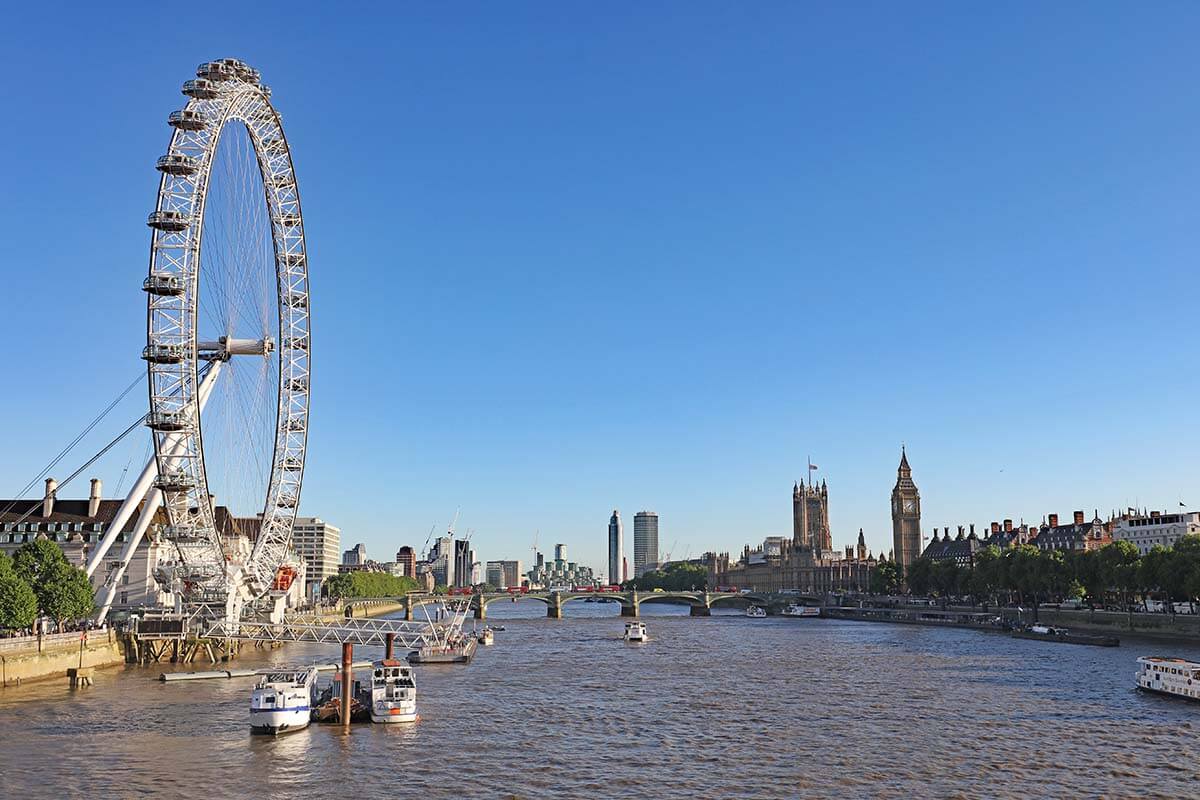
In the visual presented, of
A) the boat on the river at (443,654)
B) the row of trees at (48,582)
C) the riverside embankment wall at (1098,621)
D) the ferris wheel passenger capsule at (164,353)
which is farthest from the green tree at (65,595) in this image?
the riverside embankment wall at (1098,621)

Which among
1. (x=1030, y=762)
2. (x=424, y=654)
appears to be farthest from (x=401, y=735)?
(x=424, y=654)

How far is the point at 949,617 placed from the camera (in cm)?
16612

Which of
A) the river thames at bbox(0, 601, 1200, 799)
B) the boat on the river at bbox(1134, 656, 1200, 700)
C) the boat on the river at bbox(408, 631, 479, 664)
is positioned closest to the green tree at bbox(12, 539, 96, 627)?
the river thames at bbox(0, 601, 1200, 799)

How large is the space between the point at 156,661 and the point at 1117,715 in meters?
77.6

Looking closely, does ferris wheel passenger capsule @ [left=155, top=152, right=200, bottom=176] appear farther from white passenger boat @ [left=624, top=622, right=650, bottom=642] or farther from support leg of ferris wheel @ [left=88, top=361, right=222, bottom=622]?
white passenger boat @ [left=624, top=622, right=650, bottom=642]

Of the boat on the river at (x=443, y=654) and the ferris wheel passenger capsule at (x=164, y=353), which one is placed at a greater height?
the ferris wheel passenger capsule at (x=164, y=353)

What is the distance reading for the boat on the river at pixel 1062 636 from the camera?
11178 cm

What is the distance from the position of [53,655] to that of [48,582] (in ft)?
27.6

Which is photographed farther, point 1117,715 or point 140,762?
point 1117,715

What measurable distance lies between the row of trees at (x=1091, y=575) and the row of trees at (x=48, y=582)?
4231 inches

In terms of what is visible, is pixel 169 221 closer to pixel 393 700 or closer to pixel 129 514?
pixel 129 514

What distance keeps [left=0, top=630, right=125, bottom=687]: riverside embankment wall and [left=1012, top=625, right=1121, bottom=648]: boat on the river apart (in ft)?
310

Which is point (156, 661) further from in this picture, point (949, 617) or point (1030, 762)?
point (949, 617)

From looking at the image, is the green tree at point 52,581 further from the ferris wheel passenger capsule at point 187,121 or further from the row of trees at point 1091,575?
the row of trees at point 1091,575
